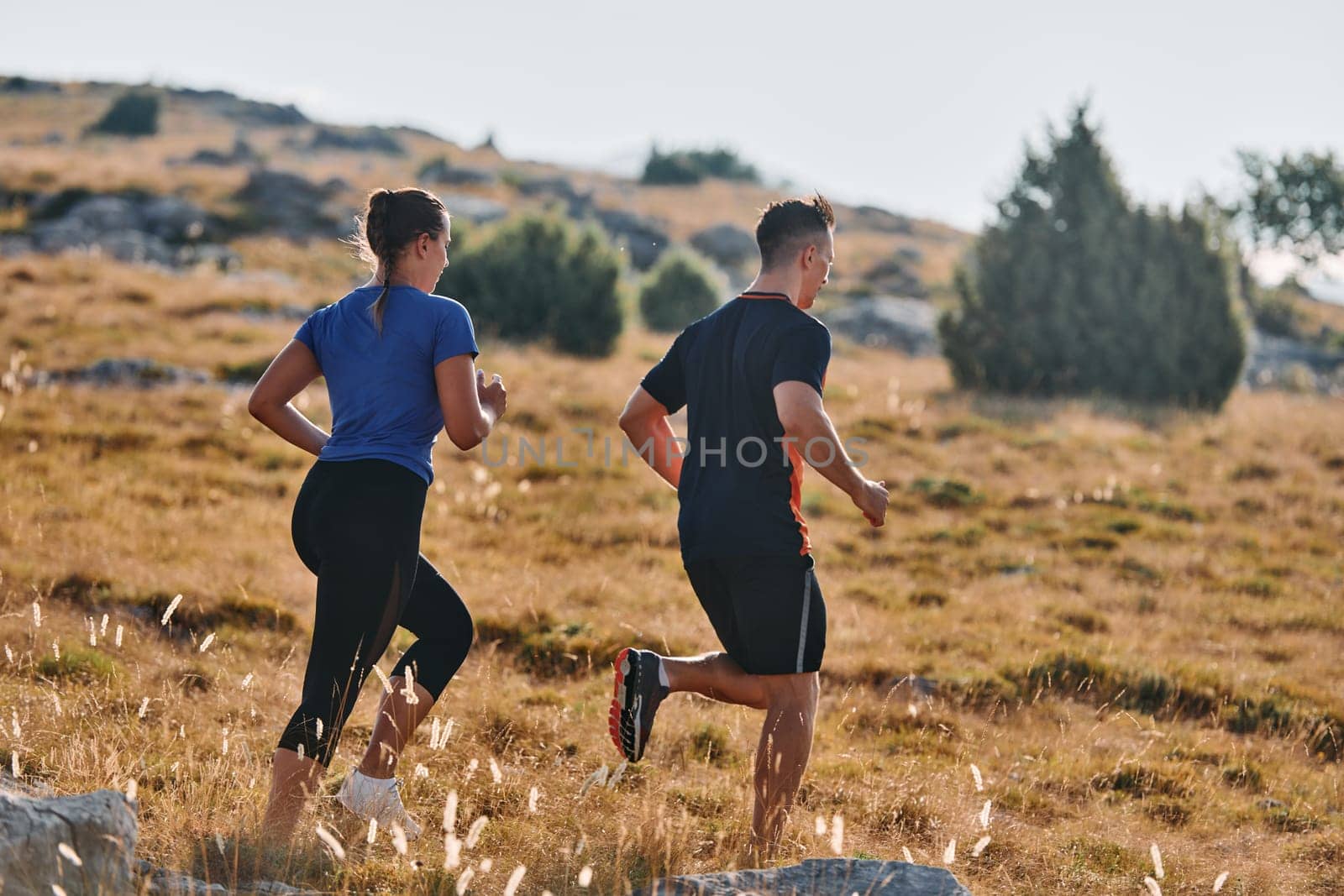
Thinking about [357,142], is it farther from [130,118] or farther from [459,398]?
[459,398]

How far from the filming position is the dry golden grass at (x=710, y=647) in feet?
14.8

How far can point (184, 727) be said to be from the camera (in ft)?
16.7

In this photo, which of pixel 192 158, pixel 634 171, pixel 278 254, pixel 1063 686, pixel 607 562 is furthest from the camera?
pixel 634 171

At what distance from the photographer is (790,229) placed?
409 centimetres

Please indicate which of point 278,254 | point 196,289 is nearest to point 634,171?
point 278,254

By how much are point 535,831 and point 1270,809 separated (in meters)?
3.67

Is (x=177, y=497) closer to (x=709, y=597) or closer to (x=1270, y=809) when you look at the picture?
(x=709, y=597)

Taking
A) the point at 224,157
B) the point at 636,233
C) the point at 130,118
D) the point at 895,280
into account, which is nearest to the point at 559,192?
the point at 636,233

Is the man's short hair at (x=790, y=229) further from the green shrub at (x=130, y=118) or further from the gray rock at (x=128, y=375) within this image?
the green shrub at (x=130, y=118)

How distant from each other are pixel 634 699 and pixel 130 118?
63.7 meters

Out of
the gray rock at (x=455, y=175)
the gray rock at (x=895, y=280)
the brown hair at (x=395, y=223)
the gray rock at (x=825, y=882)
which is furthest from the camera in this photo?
the gray rock at (x=455, y=175)

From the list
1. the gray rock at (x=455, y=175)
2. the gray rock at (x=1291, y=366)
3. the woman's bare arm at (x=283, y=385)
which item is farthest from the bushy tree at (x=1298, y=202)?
the woman's bare arm at (x=283, y=385)

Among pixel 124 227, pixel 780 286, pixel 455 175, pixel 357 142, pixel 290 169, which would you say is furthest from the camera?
pixel 357 142

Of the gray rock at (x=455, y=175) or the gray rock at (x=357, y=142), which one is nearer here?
the gray rock at (x=455, y=175)
